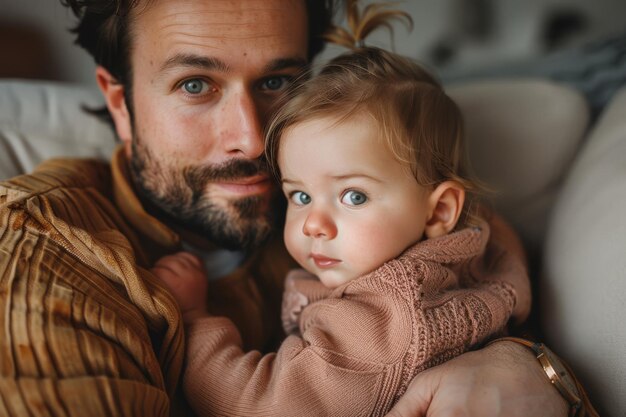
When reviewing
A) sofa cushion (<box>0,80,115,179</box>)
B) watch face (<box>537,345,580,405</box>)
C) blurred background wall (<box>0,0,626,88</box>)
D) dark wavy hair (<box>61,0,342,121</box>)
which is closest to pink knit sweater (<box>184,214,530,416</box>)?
watch face (<box>537,345,580,405</box>)

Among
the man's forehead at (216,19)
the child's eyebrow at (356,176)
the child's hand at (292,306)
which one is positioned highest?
the man's forehead at (216,19)

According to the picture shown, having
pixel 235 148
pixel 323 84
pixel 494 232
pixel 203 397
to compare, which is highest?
pixel 323 84

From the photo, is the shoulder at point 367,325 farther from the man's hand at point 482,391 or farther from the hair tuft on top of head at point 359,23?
the hair tuft on top of head at point 359,23

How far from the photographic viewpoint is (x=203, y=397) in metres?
0.91

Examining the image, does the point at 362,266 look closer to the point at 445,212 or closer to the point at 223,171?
the point at 445,212

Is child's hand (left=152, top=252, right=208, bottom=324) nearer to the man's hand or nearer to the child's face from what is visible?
the child's face

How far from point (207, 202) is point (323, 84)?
36 centimetres

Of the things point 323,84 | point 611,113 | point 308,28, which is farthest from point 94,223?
point 611,113

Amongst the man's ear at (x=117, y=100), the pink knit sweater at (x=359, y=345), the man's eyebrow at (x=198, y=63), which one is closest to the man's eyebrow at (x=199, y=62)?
the man's eyebrow at (x=198, y=63)

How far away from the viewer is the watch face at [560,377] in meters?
0.86

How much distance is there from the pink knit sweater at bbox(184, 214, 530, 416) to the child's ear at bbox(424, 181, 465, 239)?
0.15ft

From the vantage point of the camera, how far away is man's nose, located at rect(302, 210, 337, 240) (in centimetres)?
96

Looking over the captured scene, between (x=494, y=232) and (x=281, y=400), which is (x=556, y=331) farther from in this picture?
(x=281, y=400)

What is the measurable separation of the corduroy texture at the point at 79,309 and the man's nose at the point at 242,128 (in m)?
0.24
